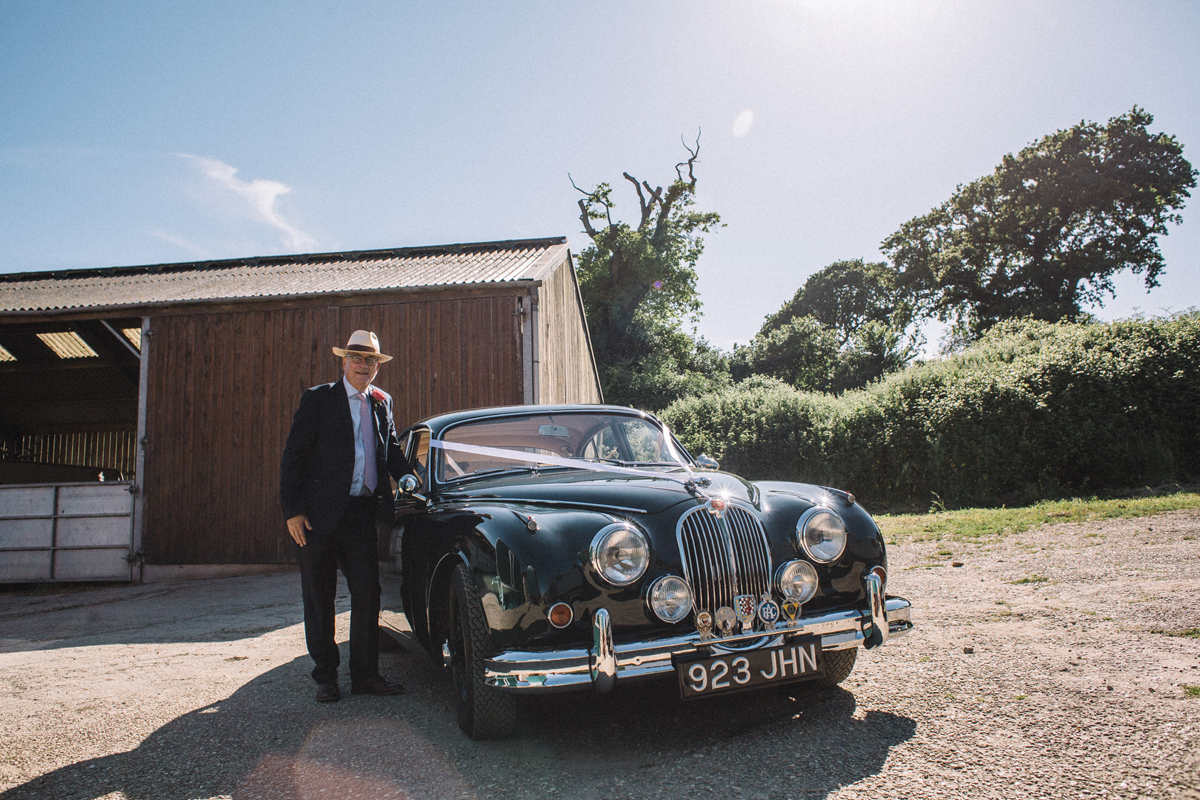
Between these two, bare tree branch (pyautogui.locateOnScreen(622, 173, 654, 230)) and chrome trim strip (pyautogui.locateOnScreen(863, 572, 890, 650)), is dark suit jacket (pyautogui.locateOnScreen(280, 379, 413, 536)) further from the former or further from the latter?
bare tree branch (pyautogui.locateOnScreen(622, 173, 654, 230))

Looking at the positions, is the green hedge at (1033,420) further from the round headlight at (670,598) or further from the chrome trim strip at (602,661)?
the chrome trim strip at (602,661)

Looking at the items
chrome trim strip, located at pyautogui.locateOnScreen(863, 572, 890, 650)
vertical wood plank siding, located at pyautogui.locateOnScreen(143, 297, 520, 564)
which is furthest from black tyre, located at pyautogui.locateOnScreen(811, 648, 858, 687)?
vertical wood plank siding, located at pyautogui.locateOnScreen(143, 297, 520, 564)

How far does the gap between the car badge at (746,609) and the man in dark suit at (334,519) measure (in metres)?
1.96

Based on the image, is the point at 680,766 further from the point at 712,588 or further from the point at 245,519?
the point at 245,519

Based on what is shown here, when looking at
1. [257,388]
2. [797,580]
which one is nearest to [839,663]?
[797,580]

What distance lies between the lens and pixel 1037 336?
13.6 m

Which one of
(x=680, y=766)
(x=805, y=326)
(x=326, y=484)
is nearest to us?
(x=680, y=766)

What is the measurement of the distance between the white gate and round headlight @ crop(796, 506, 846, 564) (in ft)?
34.7

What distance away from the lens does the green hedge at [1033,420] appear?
10.8 m

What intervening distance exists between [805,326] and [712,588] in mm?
41021

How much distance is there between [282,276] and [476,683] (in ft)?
36.4

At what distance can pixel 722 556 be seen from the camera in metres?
2.83

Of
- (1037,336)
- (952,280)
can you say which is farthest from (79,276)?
(952,280)

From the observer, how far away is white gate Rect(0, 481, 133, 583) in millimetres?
10234
